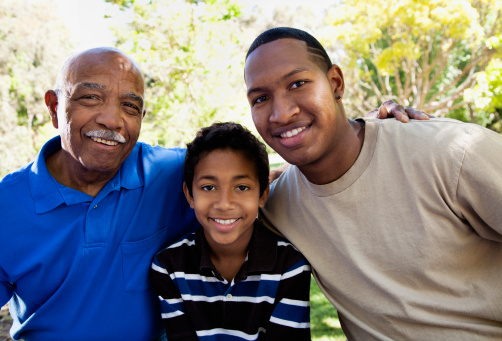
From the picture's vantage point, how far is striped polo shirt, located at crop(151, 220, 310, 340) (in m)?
2.07

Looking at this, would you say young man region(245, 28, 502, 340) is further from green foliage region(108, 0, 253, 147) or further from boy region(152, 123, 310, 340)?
green foliage region(108, 0, 253, 147)

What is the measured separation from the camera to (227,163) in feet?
7.23

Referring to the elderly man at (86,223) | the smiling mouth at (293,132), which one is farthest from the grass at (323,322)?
the smiling mouth at (293,132)

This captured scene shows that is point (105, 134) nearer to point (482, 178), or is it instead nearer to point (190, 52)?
point (482, 178)

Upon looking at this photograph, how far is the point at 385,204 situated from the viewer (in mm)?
1855

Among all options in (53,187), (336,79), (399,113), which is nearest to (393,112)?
(399,113)

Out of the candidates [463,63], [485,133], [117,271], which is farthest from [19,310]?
[463,63]

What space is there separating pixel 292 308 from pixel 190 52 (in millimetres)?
6702

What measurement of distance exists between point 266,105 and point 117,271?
127cm

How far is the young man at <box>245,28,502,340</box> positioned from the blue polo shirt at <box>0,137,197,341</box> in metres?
0.96

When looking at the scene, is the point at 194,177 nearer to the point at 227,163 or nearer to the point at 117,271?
the point at 227,163

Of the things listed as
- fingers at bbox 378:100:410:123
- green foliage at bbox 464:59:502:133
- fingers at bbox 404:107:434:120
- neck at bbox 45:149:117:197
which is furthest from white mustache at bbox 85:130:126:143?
green foliage at bbox 464:59:502:133

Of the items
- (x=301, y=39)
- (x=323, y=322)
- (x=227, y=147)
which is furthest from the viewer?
(x=323, y=322)

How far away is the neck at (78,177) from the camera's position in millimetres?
2160
